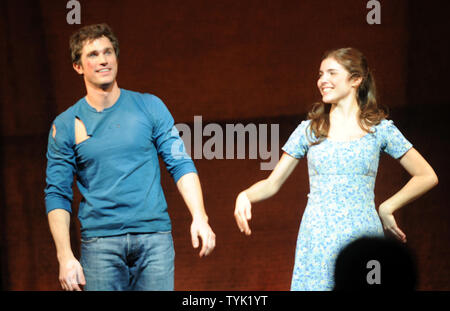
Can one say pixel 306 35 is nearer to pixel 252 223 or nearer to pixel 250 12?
pixel 250 12

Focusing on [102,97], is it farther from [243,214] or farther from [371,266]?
[371,266]

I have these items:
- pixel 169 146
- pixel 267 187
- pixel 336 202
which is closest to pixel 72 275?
pixel 169 146

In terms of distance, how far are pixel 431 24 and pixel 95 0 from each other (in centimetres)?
192

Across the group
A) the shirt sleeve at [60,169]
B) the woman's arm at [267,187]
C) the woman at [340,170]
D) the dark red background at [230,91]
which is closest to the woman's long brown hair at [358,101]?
the woman at [340,170]

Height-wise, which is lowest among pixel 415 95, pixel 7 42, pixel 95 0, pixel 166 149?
pixel 166 149

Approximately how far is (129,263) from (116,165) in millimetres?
405

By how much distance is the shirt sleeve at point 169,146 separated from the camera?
2639 mm

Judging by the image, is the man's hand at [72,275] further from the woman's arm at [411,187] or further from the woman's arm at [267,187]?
the woman's arm at [411,187]

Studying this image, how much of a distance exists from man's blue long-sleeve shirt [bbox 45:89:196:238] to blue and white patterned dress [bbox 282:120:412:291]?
22.0 inches

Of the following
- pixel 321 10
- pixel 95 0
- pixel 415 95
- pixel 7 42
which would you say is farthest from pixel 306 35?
pixel 7 42

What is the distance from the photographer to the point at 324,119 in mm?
2736

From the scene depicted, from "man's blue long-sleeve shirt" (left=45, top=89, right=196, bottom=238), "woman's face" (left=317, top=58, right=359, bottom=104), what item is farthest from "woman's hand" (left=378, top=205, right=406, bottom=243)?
"man's blue long-sleeve shirt" (left=45, top=89, right=196, bottom=238)

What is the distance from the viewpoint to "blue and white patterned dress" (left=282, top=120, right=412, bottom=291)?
8.45ft

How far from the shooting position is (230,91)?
366cm
